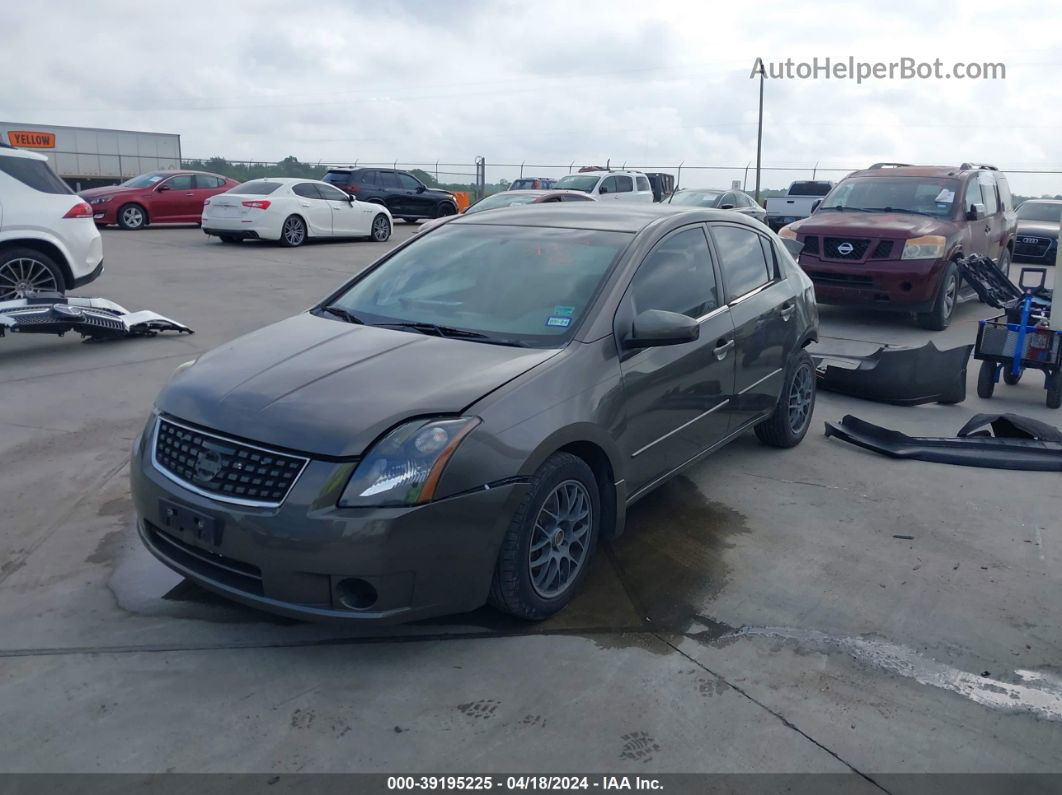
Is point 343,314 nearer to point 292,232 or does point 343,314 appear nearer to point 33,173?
point 33,173

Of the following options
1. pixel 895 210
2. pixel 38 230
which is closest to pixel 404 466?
pixel 38 230

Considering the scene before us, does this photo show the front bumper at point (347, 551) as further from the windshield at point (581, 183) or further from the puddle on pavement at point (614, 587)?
the windshield at point (581, 183)

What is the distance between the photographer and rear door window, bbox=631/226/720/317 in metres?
4.52

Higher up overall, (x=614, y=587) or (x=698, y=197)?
(x=698, y=197)

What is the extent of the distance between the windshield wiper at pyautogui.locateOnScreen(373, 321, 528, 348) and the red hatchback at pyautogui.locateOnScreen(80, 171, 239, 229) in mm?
19539

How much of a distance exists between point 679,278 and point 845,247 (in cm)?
712

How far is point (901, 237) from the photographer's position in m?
10.8

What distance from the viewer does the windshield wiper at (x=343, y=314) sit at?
4516 mm

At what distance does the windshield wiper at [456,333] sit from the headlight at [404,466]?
771 mm

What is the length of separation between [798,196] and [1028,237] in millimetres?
10933

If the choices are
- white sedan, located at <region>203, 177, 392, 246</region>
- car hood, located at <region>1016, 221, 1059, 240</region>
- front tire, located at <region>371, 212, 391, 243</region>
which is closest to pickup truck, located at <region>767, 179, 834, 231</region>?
car hood, located at <region>1016, 221, 1059, 240</region>

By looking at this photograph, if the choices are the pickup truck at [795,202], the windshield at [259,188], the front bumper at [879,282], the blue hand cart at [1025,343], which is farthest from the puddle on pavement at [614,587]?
the pickup truck at [795,202]

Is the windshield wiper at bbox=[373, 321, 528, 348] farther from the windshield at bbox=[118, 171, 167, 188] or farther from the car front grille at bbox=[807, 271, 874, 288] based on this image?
the windshield at bbox=[118, 171, 167, 188]
